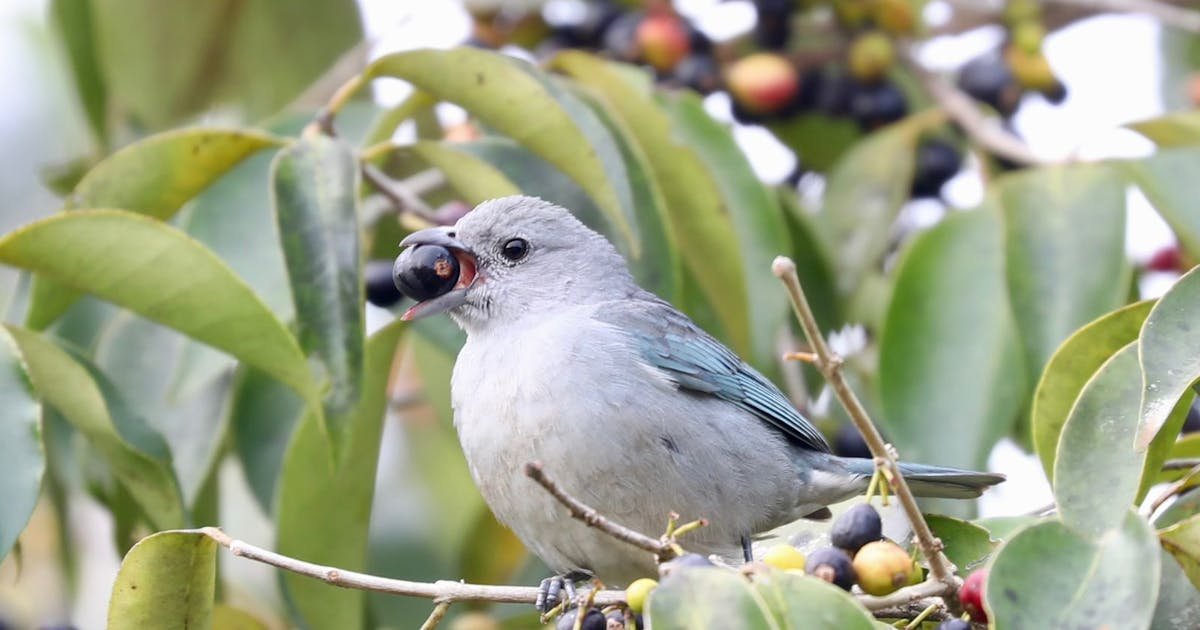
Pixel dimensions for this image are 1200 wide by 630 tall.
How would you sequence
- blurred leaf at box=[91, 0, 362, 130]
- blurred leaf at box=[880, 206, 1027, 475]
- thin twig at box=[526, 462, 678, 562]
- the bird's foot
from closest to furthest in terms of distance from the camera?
thin twig at box=[526, 462, 678, 562] → the bird's foot → blurred leaf at box=[880, 206, 1027, 475] → blurred leaf at box=[91, 0, 362, 130]

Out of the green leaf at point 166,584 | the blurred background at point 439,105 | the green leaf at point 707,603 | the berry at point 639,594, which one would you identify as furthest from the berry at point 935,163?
the green leaf at point 707,603

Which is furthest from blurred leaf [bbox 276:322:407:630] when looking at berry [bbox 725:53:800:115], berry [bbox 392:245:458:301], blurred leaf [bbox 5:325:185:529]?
berry [bbox 725:53:800:115]

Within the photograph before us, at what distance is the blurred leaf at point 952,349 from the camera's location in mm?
4371

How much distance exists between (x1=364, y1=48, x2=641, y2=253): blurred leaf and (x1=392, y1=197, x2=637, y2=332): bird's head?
1.13 feet

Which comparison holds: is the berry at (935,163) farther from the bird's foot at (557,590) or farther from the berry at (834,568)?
the berry at (834,568)

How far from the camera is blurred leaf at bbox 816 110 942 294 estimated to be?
17.3 feet

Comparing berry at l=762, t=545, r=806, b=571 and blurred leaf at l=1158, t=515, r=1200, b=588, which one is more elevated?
blurred leaf at l=1158, t=515, r=1200, b=588

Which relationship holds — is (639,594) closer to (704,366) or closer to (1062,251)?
(704,366)

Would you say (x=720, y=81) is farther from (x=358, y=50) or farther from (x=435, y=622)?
(x=435, y=622)

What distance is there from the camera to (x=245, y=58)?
602cm

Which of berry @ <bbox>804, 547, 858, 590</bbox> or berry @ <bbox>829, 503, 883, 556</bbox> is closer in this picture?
berry @ <bbox>804, 547, 858, 590</bbox>

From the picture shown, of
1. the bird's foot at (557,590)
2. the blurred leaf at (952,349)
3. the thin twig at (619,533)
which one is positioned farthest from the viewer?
the blurred leaf at (952,349)

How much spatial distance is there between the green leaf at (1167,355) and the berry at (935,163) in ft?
9.78

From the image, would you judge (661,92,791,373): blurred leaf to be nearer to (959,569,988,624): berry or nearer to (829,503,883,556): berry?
(829,503,883,556): berry
